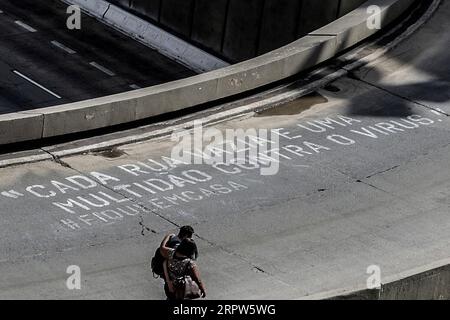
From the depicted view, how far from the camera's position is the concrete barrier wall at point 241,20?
39.0 m

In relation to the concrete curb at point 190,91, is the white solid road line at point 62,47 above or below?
above

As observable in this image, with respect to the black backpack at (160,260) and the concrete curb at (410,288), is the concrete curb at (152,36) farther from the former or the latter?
the black backpack at (160,260)

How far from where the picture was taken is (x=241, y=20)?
4172 cm

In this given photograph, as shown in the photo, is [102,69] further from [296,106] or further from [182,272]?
[182,272]

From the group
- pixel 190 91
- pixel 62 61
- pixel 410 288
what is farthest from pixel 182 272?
pixel 62 61

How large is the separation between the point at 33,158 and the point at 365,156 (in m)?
6.78

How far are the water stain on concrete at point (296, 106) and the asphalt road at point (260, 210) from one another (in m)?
0.04

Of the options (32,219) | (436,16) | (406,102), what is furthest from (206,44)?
(32,219)

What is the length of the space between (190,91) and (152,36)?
795 inches

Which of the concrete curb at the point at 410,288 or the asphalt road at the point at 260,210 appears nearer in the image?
the concrete curb at the point at 410,288

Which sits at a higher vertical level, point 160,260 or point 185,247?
point 185,247

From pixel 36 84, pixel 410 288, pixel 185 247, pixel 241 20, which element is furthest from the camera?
pixel 241 20

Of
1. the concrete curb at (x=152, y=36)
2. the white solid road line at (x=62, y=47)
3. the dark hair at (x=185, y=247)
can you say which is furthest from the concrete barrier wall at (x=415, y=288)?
the white solid road line at (x=62, y=47)

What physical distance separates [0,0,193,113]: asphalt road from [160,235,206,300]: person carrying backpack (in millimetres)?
21782
